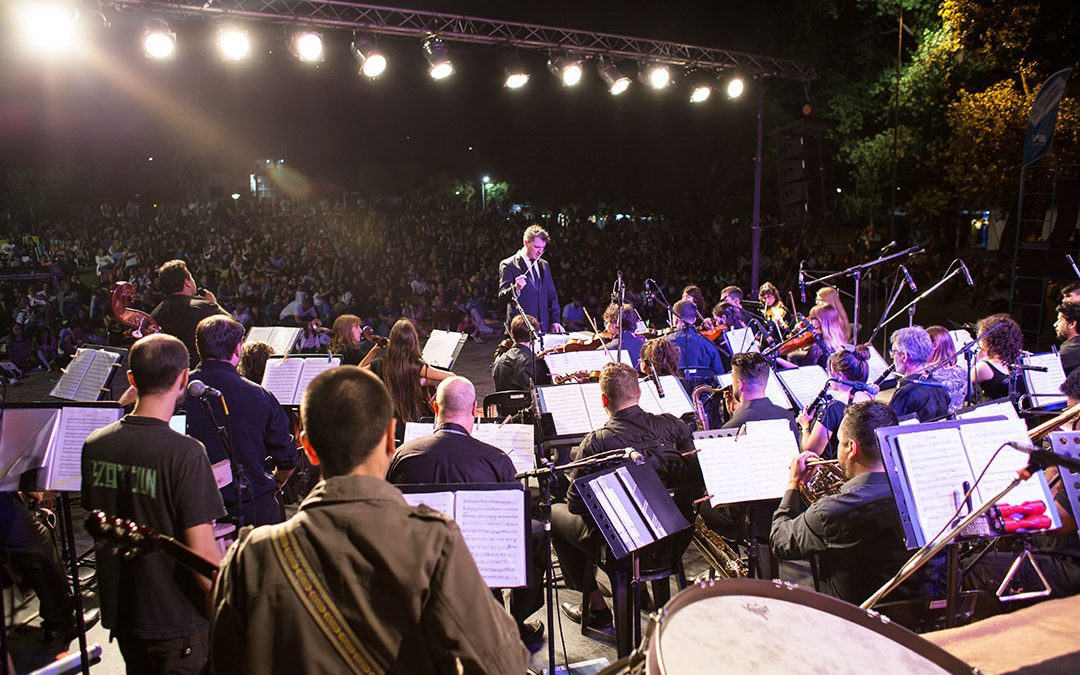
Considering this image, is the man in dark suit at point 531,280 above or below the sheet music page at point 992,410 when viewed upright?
above

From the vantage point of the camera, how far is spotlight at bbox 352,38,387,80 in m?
9.30

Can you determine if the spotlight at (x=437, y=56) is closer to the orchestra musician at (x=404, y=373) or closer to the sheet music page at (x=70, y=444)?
the orchestra musician at (x=404, y=373)

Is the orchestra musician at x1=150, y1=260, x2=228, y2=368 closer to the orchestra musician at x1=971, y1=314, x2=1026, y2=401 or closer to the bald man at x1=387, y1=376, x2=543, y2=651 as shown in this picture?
the bald man at x1=387, y1=376, x2=543, y2=651

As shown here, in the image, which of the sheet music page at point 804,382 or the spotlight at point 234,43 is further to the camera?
the spotlight at point 234,43

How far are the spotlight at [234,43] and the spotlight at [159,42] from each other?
51 centimetres

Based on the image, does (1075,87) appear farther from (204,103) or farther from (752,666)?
(204,103)

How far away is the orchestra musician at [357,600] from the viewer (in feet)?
5.48

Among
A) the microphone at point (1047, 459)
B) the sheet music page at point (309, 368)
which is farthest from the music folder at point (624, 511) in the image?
the sheet music page at point (309, 368)

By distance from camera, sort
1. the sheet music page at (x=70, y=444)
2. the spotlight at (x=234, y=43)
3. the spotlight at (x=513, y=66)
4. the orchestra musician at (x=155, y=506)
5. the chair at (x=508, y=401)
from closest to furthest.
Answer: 1. the orchestra musician at (x=155, y=506)
2. the sheet music page at (x=70, y=444)
3. the chair at (x=508, y=401)
4. the spotlight at (x=234, y=43)
5. the spotlight at (x=513, y=66)

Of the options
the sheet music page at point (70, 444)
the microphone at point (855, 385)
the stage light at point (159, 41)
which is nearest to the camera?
the sheet music page at point (70, 444)

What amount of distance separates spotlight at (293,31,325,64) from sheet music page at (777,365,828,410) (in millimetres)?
6694

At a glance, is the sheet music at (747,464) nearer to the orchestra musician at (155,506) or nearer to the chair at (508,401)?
the orchestra musician at (155,506)

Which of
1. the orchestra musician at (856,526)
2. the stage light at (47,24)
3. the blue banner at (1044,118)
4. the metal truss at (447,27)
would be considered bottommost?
the orchestra musician at (856,526)

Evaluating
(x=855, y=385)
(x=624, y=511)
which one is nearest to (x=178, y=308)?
(x=624, y=511)
